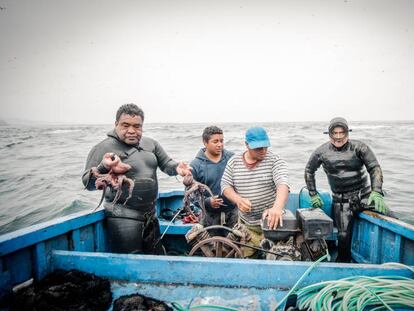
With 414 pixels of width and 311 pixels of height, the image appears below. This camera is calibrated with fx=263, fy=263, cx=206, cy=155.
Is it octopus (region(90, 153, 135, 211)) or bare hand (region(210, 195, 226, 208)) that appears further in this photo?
bare hand (region(210, 195, 226, 208))

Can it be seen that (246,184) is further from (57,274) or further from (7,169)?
(7,169)

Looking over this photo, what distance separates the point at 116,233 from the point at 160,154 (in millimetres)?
1188

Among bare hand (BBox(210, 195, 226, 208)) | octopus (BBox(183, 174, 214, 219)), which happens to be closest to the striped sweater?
octopus (BBox(183, 174, 214, 219))

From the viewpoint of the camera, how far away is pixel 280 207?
2797 millimetres

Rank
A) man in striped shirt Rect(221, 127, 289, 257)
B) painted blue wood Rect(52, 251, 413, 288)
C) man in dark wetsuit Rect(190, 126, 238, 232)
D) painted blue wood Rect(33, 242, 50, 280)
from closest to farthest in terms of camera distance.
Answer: painted blue wood Rect(52, 251, 413, 288)
painted blue wood Rect(33, 242, 50, 280)
man in striped shirt Rect(221, 127, 289, 257)
man in dark wetsuit Rect(190, 126, 238, 232)

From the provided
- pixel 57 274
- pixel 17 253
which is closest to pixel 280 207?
pixel 57 274

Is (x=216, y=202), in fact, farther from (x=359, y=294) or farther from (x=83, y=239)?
(x=359, y=294)

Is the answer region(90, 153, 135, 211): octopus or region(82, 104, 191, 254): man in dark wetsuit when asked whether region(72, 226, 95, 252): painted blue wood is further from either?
region(90, 153, 135, 211): octopus

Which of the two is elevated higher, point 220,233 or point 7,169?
point 220,233

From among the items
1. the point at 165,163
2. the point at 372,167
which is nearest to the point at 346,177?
the point at 372,167

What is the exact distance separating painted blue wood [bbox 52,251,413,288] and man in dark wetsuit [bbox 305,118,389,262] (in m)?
2.08

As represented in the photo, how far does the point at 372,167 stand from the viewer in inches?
167

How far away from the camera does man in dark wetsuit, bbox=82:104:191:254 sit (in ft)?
10.7

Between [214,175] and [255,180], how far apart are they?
0.99 m
